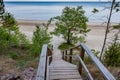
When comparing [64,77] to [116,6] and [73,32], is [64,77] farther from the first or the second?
[73,32]

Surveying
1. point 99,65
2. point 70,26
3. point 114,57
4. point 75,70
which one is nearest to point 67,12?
point 70,26

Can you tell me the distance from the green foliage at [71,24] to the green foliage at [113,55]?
1104 cm

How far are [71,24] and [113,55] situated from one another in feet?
40.1

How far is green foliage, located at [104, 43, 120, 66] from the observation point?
31.1 feet

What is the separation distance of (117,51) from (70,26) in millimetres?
12490

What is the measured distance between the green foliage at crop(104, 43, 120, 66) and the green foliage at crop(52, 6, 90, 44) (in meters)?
11.0

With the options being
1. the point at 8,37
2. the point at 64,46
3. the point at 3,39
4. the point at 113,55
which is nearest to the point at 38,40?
the point at 3,39

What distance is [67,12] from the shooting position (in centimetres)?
2131

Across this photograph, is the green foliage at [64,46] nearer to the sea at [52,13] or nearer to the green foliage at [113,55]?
the sea at [52,13]

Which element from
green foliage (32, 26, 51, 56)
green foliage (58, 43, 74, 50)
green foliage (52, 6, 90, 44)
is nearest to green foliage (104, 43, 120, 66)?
green foliage (32, 26, 51, 56)

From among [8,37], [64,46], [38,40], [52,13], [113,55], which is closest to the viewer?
[113,55]

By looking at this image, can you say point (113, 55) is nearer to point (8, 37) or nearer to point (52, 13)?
point (8, 37)

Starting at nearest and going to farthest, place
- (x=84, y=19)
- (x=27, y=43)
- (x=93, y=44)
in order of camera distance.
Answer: (x=27, y=43)
(x=84, y=19)
(x=93, y=44)

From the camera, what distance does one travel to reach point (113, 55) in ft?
31.8
